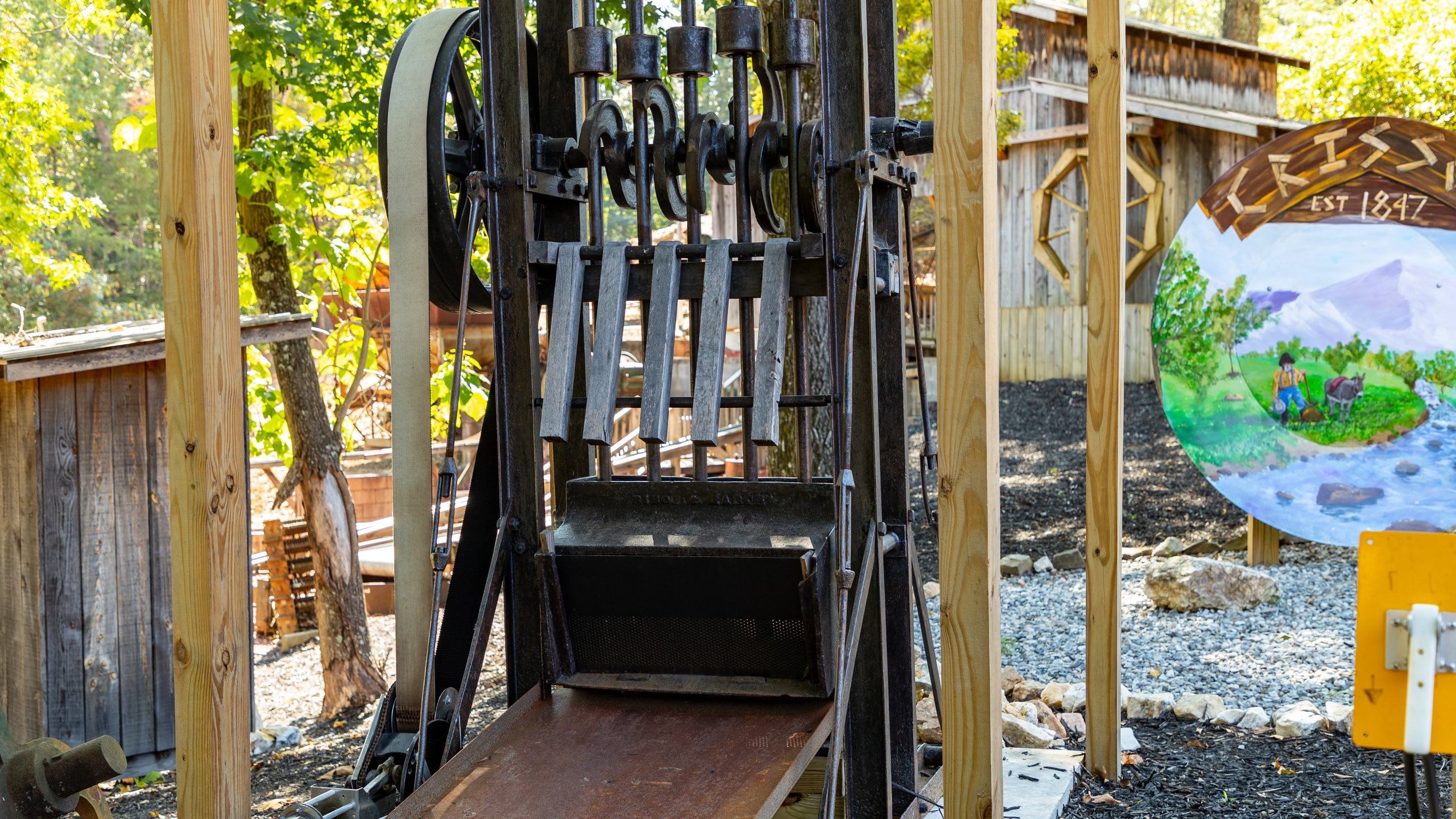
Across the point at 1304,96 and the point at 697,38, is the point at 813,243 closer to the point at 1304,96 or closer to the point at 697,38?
the point at 697,38

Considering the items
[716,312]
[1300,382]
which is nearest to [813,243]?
[716,312]

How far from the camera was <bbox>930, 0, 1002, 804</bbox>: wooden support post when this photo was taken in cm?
250

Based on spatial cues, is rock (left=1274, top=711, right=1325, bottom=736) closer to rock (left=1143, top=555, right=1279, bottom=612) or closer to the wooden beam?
rock (left=1143, top=555, right=1279, bottom=612)

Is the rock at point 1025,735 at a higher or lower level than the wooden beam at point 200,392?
lower

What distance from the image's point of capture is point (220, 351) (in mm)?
2490

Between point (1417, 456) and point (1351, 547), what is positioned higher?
point (1417, 456)

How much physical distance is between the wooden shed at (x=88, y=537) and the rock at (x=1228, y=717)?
4.72 meters

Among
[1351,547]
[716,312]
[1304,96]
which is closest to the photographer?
[716,312]

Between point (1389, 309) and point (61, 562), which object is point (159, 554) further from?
point (1389, 309)

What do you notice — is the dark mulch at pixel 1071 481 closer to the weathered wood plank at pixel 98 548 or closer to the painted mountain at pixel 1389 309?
the painted mountain at pixel 1389 309

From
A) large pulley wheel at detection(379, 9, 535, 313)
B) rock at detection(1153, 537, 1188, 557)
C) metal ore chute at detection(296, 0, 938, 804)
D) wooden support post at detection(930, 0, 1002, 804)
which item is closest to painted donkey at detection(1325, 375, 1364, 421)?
rock at detection(1153, 537, 1188, 557)

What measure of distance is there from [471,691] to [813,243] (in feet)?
4.93

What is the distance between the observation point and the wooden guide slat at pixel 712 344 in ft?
9.93

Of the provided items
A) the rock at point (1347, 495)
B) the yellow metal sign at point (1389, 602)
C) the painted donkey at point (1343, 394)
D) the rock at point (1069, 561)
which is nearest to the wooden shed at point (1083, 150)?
the rock at point (1069, 561)
